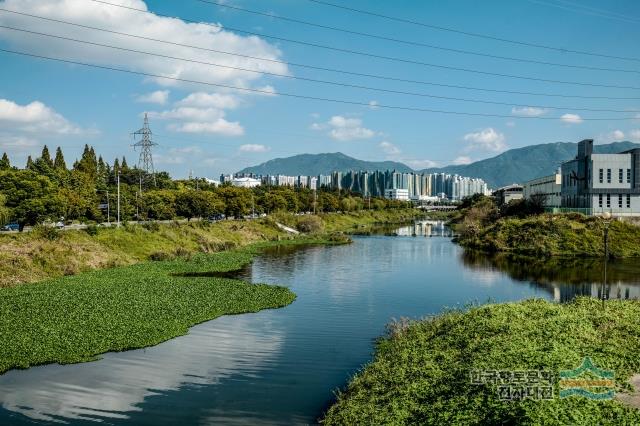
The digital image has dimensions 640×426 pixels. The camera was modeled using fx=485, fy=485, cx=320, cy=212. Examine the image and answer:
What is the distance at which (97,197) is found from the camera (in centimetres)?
9069

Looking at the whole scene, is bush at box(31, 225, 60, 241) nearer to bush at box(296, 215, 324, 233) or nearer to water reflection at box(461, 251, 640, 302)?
water reflection at box(461, 251, 640, 302)

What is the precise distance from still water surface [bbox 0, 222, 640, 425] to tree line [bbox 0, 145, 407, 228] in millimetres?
35642

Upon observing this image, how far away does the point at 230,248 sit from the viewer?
83.7 meters

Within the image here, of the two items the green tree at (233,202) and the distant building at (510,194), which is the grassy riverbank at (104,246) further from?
the distant building at (510,194)

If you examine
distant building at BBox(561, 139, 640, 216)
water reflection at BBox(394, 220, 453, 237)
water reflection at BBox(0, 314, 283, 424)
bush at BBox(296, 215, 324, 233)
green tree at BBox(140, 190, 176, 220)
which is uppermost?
distant building at BBox(561, 139, 640, 216)

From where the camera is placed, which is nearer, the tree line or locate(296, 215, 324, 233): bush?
the tree line

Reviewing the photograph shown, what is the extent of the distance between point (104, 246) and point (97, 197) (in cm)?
2986

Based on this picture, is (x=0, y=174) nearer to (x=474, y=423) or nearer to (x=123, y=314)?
(x=123, y=314)

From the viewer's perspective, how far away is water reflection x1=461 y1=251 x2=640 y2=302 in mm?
48531

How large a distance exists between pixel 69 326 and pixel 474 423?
89.0ft

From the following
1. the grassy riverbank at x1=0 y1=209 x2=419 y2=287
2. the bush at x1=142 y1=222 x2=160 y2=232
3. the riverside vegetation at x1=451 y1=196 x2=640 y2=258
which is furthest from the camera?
the bush at x1=142 y1=222 x2=160 y2=232

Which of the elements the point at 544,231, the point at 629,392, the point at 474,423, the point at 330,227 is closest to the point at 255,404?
the point at 474,423

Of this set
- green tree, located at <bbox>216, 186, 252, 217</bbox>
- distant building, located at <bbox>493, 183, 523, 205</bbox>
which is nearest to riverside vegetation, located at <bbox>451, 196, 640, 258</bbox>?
distant building, located at <bbox>493, 183, 523, 205</bbox>

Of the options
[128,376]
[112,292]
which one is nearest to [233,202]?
[112,292]
